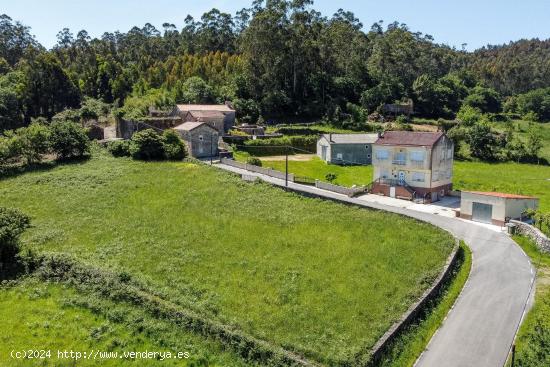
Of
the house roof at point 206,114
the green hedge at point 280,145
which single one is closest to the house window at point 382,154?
the green hedge at point 280,145

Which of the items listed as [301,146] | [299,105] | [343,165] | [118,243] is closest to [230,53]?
[299,105]

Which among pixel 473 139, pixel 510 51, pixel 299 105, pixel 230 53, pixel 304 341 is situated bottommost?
pixel 304 341

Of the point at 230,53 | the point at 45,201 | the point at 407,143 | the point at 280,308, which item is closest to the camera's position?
the point at 280,308

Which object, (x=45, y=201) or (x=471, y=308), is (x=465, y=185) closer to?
(x=471, y=308)

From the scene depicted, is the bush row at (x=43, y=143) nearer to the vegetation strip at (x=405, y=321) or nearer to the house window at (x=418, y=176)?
the house window at (x=418, y=176)

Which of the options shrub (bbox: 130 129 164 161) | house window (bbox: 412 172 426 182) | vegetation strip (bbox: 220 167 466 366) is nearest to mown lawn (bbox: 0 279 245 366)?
vegetation strip (bbox: 220 167 466 366)

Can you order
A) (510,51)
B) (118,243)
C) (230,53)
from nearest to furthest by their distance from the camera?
(118,243) < (230,53) < (510,51)

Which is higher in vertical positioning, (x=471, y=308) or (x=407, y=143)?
(x=407, y=143)
